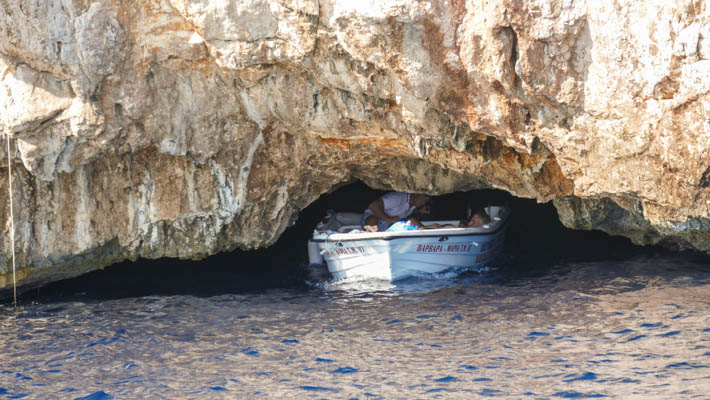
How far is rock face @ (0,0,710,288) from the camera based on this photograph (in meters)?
6.61

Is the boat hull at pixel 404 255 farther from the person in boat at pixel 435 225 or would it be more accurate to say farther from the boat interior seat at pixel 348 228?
the boat interior seat at pixel 348 228

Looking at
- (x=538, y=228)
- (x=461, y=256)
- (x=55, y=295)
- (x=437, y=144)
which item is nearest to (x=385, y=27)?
(x=437, y=144)

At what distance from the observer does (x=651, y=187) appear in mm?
7309

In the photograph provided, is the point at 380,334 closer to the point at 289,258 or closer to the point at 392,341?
the point at 392,341

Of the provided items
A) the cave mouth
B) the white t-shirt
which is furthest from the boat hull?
the white t-shirt

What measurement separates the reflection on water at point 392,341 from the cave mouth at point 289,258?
Answer: 667 mm

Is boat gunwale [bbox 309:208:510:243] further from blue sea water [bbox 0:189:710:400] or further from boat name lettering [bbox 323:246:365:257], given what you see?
blue sea water [bbox 0:189:710:400]

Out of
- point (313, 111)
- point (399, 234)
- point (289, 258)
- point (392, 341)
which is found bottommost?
point (392, 341)

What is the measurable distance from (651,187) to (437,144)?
2.64 m

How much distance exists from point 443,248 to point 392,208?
186 centimetres

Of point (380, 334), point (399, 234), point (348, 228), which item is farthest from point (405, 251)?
point (380, 334)

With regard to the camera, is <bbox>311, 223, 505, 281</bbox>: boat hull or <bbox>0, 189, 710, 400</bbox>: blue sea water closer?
<bbox>0, 189, 710, 400</bbox>: blue sea water

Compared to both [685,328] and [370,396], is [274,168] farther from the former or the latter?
[685,328]

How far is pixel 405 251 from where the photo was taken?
10.2 metres
